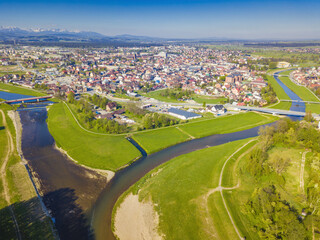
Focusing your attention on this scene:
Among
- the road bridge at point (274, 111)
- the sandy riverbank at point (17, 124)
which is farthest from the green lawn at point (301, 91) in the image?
the sandy riverbank at point (17, 124)

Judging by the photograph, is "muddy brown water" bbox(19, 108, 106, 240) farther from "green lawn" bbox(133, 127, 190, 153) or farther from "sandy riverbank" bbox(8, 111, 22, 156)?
"green lawn" bbox(133, 127, 190, 153)

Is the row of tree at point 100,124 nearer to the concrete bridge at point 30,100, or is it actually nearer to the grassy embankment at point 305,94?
the concrete bridge at point 30,100

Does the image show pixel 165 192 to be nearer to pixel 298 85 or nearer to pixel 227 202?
pixel 227 202

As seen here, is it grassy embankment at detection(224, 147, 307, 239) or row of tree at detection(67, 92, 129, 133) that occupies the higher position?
row of tree at detection(67, 92, 129, 133)

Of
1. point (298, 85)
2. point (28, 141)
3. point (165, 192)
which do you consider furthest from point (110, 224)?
point (298, 85)

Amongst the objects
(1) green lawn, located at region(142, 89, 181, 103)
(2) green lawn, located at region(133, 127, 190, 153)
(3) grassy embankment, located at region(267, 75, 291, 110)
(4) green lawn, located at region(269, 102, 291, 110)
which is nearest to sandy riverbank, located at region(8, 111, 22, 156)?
(2) green lawn, located at region(133, 127, 190, 153)

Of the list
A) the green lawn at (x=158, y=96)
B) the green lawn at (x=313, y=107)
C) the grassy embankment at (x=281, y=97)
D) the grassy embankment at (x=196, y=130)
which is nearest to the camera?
the grassy embankment at (x=196, y=130)
